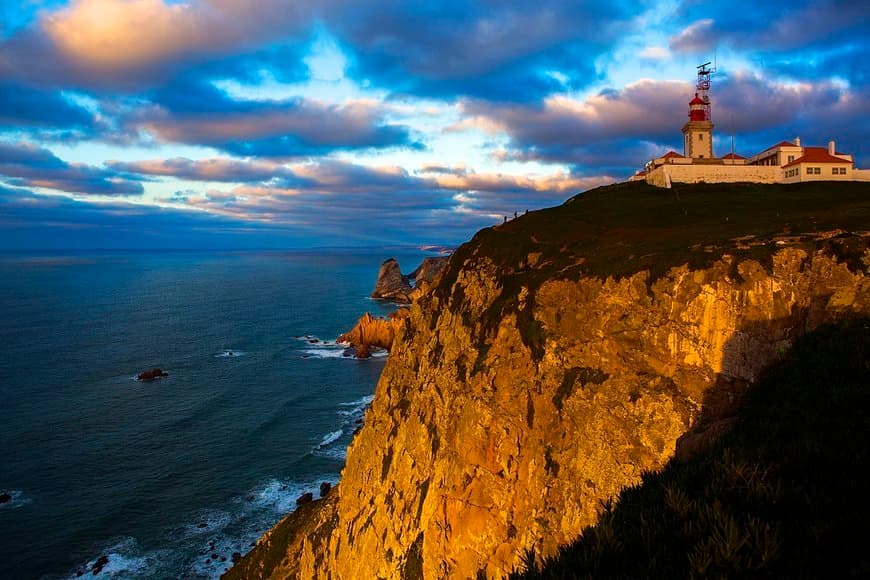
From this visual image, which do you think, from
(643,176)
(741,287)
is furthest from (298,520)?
(643,176)

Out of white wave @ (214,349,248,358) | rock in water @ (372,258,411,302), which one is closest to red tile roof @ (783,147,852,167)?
white wave @ (214,349,248,358)

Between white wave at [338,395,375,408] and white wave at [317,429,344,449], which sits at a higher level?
white wave at [338,395,375,408]

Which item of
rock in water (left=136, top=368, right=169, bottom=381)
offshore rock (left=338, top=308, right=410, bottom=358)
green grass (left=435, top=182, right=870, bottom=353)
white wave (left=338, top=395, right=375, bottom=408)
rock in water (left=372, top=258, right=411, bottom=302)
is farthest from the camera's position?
rock in water (left=372, top=258, right=411, bottom=302)

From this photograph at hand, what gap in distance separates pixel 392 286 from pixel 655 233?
15428cm

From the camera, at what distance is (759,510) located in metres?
8.05

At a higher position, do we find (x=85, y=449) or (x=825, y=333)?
(x=825, y=333)

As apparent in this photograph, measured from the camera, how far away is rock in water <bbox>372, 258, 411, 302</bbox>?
182125mm

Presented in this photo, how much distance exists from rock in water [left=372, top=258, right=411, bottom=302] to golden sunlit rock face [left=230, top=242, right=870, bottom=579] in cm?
13997

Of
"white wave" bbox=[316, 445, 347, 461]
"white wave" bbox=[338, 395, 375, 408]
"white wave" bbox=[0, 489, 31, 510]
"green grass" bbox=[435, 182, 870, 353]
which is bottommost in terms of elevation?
"white wave" bbox=[316, 445, 347, 461]

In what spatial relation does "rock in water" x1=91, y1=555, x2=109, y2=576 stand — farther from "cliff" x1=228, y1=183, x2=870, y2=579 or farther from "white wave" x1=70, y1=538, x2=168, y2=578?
"cliff" x1=228, y1=183, x2=870, y2=579

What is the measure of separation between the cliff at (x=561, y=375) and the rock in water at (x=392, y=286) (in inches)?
5423

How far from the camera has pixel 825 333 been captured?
56.2 ft

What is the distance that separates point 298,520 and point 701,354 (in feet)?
115

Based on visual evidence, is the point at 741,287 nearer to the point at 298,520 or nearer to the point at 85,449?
the point at 298,520
